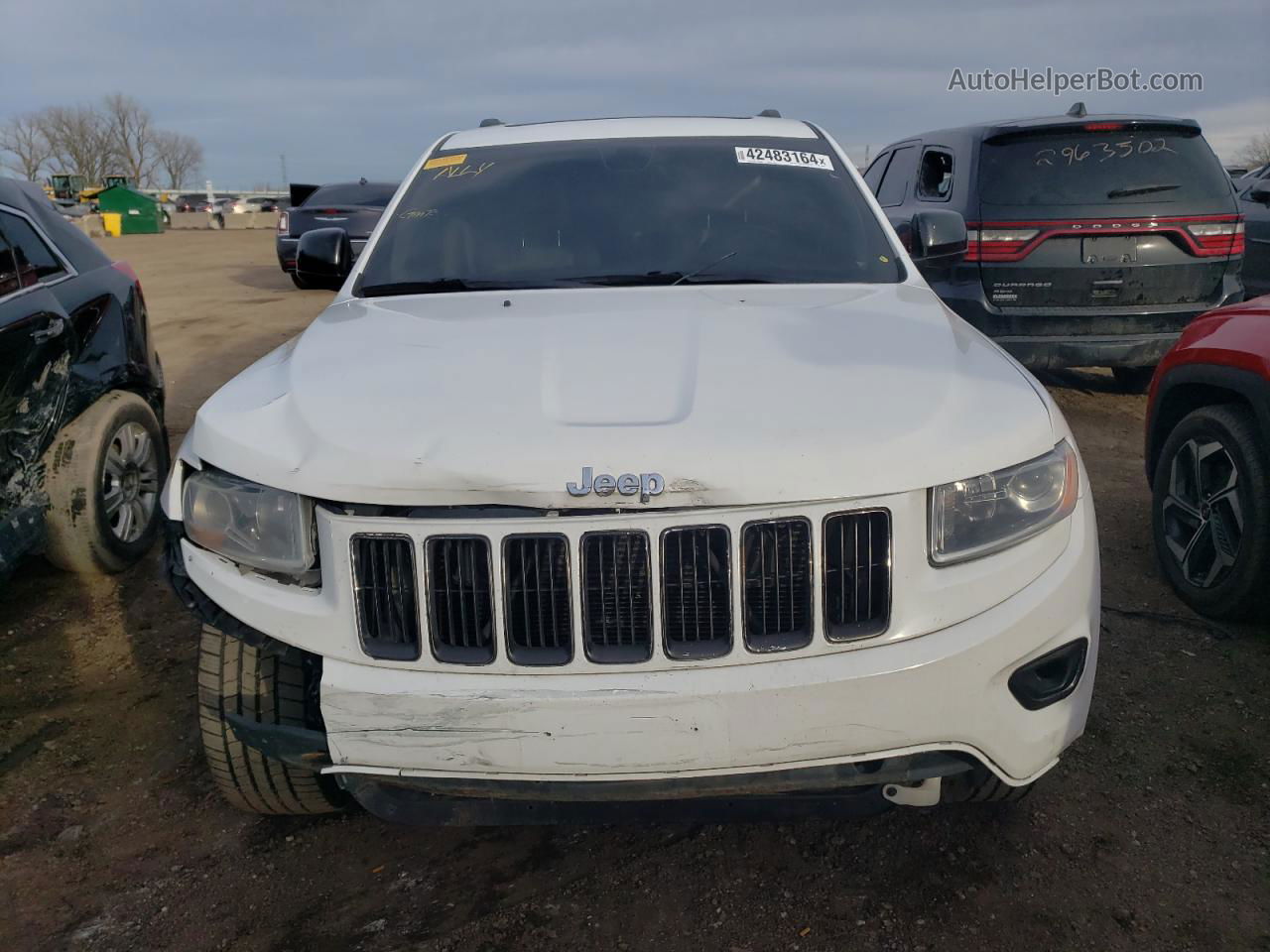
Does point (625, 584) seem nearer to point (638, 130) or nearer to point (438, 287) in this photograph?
point (438, 287)

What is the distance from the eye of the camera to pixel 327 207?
14.1 meters

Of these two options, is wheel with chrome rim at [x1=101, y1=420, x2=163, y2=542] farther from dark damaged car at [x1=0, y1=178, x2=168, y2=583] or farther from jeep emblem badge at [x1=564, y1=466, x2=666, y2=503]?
jeep emblem badge at [x1=564, y1=466, x2=666, y2=503]

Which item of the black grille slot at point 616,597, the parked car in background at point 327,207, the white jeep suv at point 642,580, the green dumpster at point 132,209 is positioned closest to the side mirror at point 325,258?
the white jeep suv at point 642,580

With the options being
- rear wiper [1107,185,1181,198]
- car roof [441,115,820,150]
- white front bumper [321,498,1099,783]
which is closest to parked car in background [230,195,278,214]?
A: rear wiper [1107,185,1181,198]

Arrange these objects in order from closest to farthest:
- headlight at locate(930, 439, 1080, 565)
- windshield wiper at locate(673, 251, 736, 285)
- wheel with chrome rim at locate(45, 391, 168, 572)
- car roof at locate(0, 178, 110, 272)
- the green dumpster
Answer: headlight at locate(930, 439, 1080, 565) < windshield wiper at locate(673, 251, 736, 285) < wheel with chrome rim at locate(45, 391, 168, 572) < car roof at locate(0, 178, 110, 272) < the green dumpster

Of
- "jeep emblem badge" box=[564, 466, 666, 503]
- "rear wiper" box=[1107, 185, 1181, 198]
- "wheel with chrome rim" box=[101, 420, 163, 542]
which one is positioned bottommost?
"wheel with chrome rim" box=[101, 420, 163, 542]

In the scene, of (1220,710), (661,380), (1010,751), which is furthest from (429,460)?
(1220,710)

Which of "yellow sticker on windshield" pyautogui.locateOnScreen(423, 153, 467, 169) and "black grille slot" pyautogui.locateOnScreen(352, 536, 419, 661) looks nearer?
"black grille slot" pyautogui.locateOnScreen(352, 536, 419, 661)

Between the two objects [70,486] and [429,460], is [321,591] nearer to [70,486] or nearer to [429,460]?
[429,460]

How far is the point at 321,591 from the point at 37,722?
1846 millimetres

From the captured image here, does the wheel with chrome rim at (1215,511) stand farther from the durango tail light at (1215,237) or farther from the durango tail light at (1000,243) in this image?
the durango tail light at (1215,237)

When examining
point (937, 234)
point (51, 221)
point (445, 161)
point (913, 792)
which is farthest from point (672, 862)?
point (51, 221)

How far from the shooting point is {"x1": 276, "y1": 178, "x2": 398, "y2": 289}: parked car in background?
13.6m

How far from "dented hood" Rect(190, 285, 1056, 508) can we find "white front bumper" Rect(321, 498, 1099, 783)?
1.07ft
